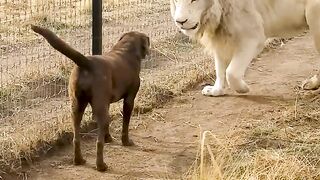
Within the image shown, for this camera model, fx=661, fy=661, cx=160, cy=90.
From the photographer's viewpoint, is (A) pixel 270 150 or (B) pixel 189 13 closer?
(A) pixel 270 150

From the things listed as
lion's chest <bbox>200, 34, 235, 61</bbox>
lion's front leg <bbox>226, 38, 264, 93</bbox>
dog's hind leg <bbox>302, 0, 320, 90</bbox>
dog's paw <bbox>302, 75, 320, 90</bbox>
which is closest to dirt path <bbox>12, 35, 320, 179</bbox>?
dog's paw <bbox>302, 75, 320, 90</bbox>

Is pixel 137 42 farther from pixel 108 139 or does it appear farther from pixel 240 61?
pixel 240 61

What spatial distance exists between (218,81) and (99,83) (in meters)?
2.43

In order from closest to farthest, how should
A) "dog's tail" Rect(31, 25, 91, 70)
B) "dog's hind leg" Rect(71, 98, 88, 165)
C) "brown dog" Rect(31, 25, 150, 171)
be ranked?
"dog's tail" Rect(31, 25, 91, 70) → "brown dog" Rect(31, 25, 150, 171) → "dog's hind leg" Rect(71, 98, 88, 165)

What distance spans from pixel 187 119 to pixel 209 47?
0.93 m

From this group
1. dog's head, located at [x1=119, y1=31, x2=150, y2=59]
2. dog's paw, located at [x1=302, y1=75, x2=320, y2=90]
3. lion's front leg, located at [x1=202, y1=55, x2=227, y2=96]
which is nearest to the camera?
dog's head, located at [x1=119, y1=31, x2=150, y2=59]

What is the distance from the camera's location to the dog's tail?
423 cm

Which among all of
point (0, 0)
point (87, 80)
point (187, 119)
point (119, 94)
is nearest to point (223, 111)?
point (187, 119)

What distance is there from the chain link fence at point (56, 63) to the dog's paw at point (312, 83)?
111 cm

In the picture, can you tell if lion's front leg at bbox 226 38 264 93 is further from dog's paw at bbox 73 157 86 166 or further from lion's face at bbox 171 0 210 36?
dog's paw at bbox 73 157 86 166

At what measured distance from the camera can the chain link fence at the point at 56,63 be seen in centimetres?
527

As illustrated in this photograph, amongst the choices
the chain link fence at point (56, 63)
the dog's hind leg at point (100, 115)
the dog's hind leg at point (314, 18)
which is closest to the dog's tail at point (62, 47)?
the dog's hind leg at point (100, 115)

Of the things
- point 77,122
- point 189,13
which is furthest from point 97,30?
point 77,122

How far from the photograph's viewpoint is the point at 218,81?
21.9ft
